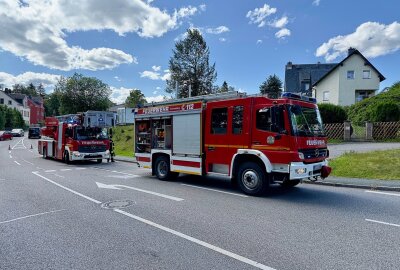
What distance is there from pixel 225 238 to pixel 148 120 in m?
7.94

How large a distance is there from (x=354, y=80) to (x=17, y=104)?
9108 centimetres

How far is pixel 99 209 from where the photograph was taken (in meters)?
6.97

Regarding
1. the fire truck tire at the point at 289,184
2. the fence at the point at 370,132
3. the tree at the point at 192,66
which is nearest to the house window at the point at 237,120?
the fire truck tire at the point at 289,184

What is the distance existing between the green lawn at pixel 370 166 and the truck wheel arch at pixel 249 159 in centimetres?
518

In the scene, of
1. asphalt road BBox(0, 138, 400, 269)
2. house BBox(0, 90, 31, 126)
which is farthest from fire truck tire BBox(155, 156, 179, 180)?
house BBox(0, 90, 31, 126)

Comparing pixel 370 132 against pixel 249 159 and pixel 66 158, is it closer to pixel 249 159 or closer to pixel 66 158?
pixel 249 159

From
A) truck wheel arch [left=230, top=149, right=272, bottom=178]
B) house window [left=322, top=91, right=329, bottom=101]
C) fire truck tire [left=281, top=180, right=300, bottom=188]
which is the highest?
house window [left=322, top=91, right=329, bottom=101]

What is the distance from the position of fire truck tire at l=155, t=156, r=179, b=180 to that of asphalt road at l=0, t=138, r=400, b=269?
6.31 ft

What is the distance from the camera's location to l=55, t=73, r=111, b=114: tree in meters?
71.5

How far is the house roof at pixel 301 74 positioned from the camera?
50.3 meters

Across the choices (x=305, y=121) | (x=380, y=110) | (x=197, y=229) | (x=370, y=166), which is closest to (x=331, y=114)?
(x=380, y=110)

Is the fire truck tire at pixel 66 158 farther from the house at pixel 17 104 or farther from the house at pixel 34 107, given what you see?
the house at pixel 34 107

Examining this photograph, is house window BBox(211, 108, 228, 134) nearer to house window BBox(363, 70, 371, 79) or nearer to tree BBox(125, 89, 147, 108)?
house window BBox(363, 70, 371, 79)

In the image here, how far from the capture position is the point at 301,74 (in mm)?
52062
